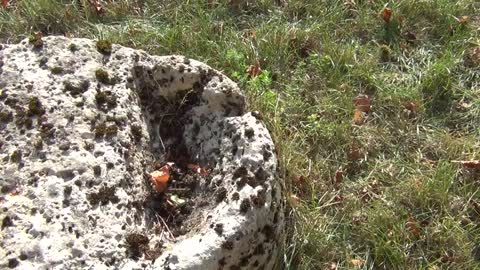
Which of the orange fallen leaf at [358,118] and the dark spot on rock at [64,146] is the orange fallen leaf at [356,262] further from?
the dark spot on rock at [64,146]

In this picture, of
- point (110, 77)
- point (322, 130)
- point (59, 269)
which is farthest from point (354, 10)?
point (59, 269)

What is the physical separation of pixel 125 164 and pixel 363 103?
1.95 m

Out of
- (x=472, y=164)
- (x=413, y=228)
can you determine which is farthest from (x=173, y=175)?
(x=472, y=164)

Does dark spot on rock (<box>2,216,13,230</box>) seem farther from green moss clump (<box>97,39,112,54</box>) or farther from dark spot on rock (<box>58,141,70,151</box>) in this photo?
green moss clump (<box>97,39,112,54</box>)

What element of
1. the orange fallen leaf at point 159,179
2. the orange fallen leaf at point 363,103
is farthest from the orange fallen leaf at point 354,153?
the orange fallen leaf at point 159,179

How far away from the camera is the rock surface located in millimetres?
2898

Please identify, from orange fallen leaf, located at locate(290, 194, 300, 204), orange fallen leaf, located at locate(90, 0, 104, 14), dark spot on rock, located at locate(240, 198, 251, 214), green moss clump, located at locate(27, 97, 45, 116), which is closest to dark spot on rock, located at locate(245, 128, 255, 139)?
dark spot on rock, located at locate(240, 198, 251, 214)

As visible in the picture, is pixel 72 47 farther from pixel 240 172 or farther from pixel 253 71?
pixel 253 71

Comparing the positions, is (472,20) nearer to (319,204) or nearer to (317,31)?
(317,31)

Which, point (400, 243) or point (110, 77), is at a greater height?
point (110, 77)

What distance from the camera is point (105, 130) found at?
3.27m

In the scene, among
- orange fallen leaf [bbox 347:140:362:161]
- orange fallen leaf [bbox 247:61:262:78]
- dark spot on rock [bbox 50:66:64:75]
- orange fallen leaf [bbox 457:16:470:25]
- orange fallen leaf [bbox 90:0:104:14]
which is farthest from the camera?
orange fallen leaf [bbox 90:0:104:14]

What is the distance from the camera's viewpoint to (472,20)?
16.3 feet

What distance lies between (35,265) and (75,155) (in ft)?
2.05
